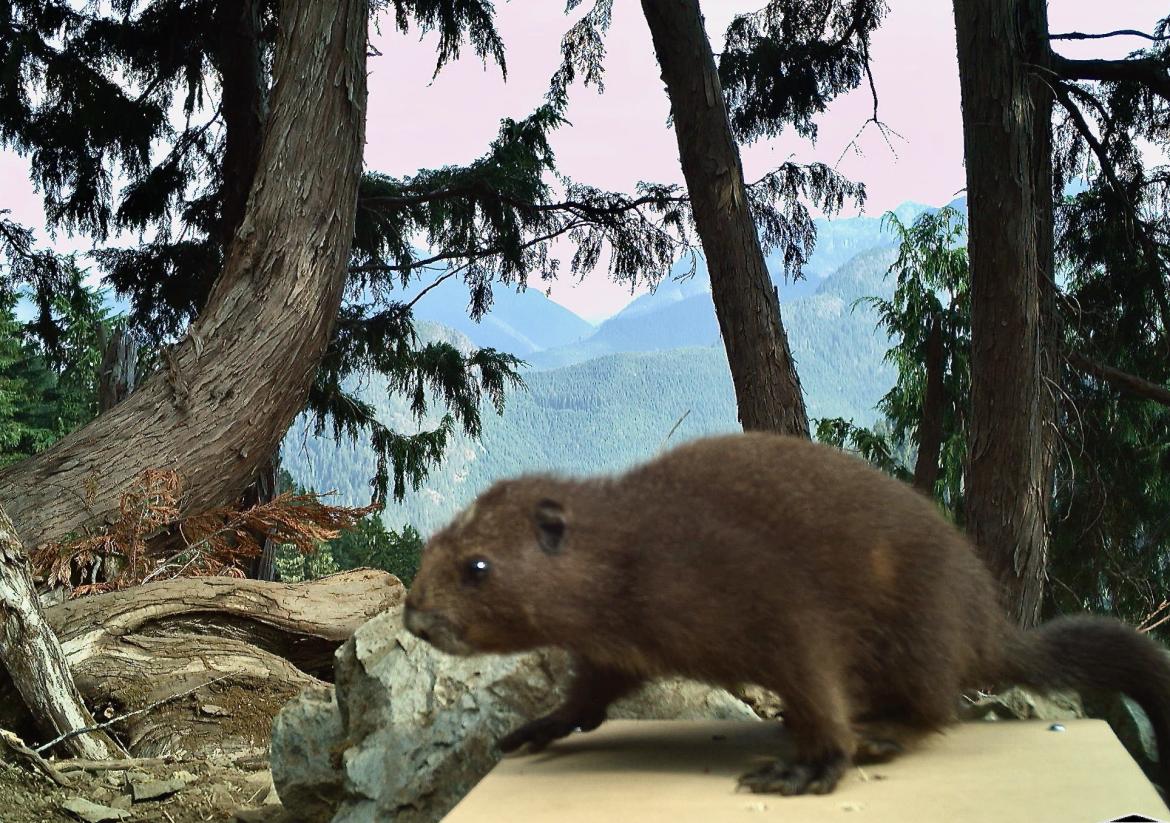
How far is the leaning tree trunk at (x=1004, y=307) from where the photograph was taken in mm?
4562

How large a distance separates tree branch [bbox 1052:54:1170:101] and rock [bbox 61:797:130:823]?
5.03 m

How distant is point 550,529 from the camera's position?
75.4 inches

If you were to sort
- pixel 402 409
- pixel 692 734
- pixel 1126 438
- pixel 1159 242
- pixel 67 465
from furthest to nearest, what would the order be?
pixel 402 409 → pixel 1126 438 → pixel 1159 242 → pixel 67 465 → pixel 692 734

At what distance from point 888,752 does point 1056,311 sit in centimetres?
383

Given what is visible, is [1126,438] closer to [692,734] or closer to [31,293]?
[692,734]

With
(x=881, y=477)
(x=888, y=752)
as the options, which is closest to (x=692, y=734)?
(x=888, y=752)

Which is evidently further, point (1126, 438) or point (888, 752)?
point (1126, 438)

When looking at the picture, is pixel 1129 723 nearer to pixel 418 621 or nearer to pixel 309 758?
pixel 418 621

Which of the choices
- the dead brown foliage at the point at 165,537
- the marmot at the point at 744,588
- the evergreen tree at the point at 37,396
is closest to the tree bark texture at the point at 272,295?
the dead brown foliage at the point at 165,537

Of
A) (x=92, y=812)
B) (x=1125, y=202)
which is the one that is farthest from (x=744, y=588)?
(x=1125, y=202)

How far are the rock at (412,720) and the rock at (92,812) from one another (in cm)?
70

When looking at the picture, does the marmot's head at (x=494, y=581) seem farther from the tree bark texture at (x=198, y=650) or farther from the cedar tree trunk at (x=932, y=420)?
the cedar tree trunk at (x=932, y=420)

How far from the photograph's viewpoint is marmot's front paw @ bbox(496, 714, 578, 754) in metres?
2.26

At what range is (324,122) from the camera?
17.8 ft
